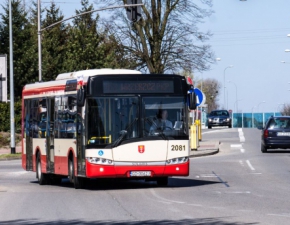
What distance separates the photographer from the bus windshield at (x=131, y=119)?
64.4 ft

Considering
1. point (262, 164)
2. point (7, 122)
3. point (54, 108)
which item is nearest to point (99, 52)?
point (7, 122)

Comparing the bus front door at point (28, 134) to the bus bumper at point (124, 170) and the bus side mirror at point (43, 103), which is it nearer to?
the bus side mirror at point (43, 103)

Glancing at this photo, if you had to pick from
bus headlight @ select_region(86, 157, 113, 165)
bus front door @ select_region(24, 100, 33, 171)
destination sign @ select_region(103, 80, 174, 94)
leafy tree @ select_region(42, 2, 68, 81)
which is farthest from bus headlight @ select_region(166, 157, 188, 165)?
leafy tree @ select_region(42, 2, 68, 81)

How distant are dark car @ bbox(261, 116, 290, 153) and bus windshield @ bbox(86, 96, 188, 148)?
796 inches

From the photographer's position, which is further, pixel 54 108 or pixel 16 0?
pixel 16 0

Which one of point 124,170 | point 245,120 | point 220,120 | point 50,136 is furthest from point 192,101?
point 245,120

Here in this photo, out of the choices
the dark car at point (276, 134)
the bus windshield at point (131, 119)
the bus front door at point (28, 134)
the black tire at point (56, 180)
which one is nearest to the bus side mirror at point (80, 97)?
the bus windshield at point (131, 119)

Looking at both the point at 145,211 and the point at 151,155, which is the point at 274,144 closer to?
the point at 151,155

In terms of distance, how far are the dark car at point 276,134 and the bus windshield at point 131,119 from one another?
796 inches

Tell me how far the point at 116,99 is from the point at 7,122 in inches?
1412

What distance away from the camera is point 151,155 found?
65.3 feet

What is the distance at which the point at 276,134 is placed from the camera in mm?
40031

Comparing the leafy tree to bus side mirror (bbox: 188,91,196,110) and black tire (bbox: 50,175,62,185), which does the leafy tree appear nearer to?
black tire (bbox: 50,175,62,185)

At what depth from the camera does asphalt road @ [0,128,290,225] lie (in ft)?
44.2
